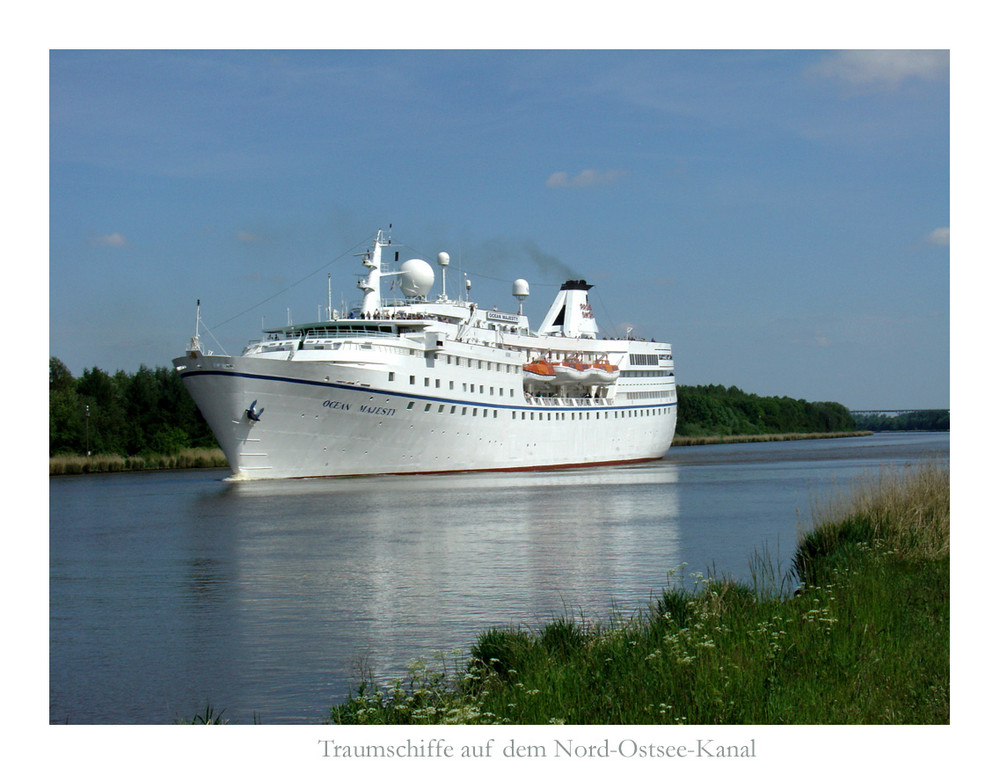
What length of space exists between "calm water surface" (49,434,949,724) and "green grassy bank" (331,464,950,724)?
181cm

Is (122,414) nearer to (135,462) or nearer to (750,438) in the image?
(135,462)

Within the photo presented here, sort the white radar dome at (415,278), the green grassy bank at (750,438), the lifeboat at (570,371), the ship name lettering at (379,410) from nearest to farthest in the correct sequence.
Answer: the ship name lettering at (379,410), the white radar dome at (415,278), the lifeboat at (570,371), the green grassy bank at (750,438)

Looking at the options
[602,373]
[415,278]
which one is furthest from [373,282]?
[602,373]

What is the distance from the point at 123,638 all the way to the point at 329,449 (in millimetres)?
29453

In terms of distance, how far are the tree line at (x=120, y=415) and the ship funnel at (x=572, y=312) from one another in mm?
31363

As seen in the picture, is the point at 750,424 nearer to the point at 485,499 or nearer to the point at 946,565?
the point at 485,499

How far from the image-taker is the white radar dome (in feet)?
176

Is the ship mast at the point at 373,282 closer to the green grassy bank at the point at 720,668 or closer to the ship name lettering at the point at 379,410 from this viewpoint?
the ship name lettering at the point at 379,410

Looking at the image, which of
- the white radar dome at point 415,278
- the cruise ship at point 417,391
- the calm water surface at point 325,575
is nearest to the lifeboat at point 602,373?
the cruise ship at point 417,391

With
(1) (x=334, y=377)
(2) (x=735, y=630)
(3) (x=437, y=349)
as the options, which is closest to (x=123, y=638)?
(2) (x=735, y=630)

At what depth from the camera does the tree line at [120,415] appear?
222ft

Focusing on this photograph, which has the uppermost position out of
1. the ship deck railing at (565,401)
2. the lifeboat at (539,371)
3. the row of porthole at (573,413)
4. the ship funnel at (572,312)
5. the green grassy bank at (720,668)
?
the ship funnel at (572,312)

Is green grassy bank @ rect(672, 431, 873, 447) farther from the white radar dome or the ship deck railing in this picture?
the white radar dome

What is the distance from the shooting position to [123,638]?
1411cm
